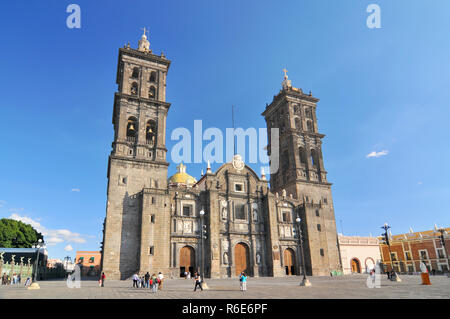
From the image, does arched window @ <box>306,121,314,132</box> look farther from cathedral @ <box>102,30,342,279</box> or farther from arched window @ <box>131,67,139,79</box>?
arched window @ <box>131,67,139,79</box>

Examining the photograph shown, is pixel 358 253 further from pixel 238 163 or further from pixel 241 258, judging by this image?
pixel 238 163

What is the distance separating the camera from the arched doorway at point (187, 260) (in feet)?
113

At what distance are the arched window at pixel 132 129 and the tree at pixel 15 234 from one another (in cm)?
3043

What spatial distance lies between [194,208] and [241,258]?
8.53 metres

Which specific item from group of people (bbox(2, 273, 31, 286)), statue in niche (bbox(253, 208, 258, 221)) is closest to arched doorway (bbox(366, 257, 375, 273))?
statue in niche (bbox(253, 208, 258, 221))

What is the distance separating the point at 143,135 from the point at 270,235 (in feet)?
66.8

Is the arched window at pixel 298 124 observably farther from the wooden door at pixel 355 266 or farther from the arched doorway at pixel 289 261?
the wooden door at pixel 355 266

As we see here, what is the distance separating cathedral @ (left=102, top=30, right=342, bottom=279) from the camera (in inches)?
1291

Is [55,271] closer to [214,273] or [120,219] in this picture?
[120,219]

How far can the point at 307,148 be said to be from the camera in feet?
155

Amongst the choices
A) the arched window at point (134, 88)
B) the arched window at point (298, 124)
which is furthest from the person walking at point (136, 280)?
the arched window at point (298, 124)

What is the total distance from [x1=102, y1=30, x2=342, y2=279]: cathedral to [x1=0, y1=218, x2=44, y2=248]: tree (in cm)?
2930
